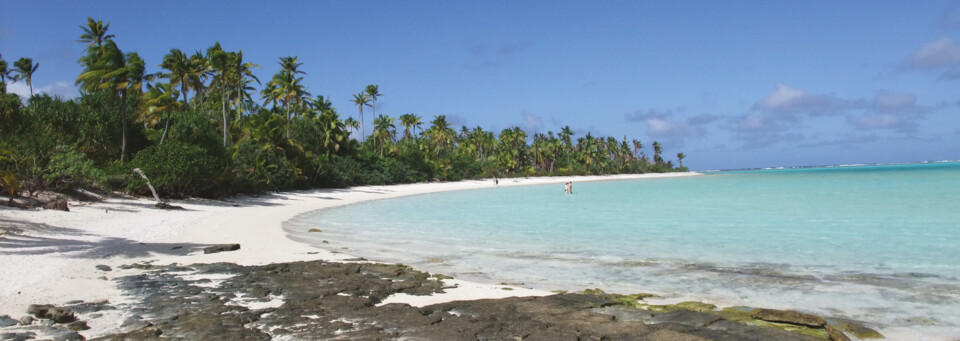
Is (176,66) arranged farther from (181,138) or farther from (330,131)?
(330,131)

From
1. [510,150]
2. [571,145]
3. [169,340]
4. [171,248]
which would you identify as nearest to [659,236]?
[171,248]

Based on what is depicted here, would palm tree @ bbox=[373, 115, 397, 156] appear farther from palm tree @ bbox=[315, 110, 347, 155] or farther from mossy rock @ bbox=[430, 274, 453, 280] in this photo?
mossy rock @ bbox=[430, 274, 453, 280]

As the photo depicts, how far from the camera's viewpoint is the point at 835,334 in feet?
18.6

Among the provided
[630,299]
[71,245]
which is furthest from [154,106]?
[630,299]

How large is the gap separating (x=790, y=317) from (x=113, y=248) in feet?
39.6

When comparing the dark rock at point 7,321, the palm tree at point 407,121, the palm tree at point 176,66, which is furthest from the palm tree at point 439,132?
the dark rock at point 7,321

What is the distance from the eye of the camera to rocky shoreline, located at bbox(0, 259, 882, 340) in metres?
5.56

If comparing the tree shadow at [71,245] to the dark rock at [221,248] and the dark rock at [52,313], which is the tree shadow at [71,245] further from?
the dark rock at [52,313]

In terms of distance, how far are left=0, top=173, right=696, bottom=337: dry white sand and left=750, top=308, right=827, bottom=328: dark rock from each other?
9.13 ft

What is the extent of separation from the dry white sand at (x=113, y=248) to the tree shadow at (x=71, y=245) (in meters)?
0.01

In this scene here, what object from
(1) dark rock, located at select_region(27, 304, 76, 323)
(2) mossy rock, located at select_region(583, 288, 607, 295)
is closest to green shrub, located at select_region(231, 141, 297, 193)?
(1) dark rock, located at select_region(27, 304, 76, 323)

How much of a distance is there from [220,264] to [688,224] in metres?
15.6

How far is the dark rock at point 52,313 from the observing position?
19.4ft

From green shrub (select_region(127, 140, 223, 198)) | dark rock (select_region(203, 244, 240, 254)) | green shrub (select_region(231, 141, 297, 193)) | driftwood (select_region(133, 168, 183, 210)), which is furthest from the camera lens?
green shrub (select_region(231, 141, 297, 193))
